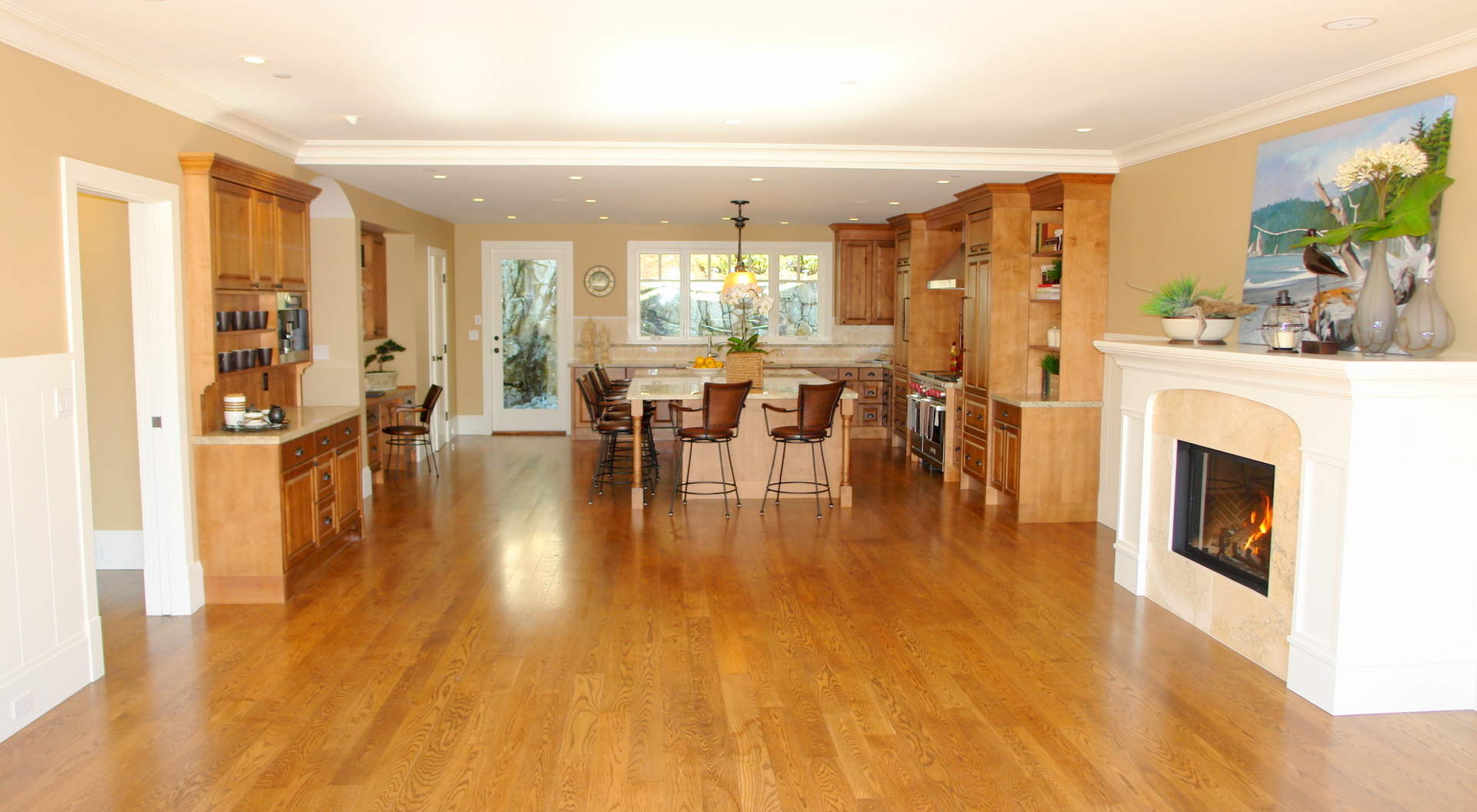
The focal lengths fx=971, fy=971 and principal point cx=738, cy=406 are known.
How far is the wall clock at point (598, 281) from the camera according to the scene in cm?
1121

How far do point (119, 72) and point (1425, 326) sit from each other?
552cm

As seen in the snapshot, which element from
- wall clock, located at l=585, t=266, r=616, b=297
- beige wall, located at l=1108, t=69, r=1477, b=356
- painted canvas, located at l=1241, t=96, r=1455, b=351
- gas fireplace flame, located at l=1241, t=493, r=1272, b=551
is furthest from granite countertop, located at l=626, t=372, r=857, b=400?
gas fireplace flame, located at l=1241, t=493, r=1272, b=551

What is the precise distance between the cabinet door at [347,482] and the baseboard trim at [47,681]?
196 cm

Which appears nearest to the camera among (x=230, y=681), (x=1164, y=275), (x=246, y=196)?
(x=230, y=681)

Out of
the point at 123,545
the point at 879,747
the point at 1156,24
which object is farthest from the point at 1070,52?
the point at 123,545

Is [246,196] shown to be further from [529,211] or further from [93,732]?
[529,211]

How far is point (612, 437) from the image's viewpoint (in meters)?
8.27

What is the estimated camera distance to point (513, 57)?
4.21m

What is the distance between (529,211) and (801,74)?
18.8ft

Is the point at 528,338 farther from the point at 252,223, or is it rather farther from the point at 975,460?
the point at 252,223

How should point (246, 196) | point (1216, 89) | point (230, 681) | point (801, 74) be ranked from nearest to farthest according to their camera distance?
1. point (230, 681)
2. point (801, 74)
3. point (1216, 89)
4. point (246, 196)

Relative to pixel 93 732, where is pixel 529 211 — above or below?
above

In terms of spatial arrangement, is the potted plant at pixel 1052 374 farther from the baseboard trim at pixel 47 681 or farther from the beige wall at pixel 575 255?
the baseboard trim at pixel 47 681

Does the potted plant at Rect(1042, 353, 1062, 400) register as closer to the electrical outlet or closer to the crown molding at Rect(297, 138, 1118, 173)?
the crown molding at Rect(297, 138, 1118, 173)
